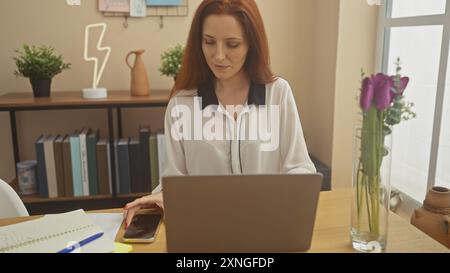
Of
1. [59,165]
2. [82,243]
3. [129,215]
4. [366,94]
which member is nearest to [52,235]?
[82,243]

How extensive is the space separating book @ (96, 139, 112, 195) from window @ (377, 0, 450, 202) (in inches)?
60.6

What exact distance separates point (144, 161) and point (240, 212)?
172 cm

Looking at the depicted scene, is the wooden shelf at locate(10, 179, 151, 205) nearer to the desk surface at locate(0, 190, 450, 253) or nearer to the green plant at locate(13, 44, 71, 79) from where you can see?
the green plant at locate(13, 44, 71, 79)

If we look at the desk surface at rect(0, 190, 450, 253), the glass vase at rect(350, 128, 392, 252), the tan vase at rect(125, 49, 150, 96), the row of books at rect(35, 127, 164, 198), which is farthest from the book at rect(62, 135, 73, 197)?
the glass vase at rect(350, 128, 392, 252)

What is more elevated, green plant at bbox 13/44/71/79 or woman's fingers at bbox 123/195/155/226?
green plant at bbox 13/44/71/79

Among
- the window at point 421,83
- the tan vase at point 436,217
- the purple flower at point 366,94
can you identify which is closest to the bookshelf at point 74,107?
the window at point 421,83

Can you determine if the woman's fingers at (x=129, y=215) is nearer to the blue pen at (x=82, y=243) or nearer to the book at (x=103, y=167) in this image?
the blue pen at (x=82, y=243)

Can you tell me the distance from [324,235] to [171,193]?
44 cm

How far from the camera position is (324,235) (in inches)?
40.6

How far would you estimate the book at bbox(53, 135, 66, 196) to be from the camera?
2.40 m

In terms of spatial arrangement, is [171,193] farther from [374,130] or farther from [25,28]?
[25,28]

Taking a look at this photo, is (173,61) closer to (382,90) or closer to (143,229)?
(143,229)

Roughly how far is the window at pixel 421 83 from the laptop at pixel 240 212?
1.19m

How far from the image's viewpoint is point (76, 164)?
2.42 m
